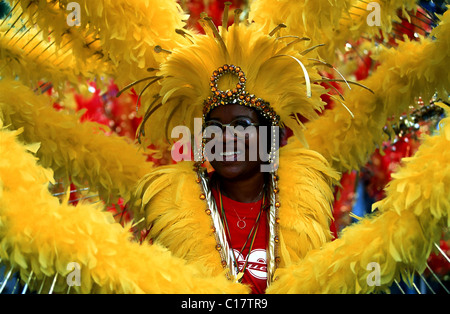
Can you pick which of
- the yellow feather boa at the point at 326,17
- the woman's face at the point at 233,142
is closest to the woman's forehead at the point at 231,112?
the woman's face at the point at 233,142

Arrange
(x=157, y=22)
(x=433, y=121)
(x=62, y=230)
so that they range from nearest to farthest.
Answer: (x=62, y=230), (x=157, y=22), (x=433, y=121)

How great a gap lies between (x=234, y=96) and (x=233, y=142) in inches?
7.8

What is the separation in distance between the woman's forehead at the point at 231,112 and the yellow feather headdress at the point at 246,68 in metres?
0.04

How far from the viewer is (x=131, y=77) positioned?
2.62 m

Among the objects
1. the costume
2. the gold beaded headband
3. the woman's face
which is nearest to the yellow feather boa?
the costume

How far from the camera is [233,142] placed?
2.31 metres

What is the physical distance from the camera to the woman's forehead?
2.36m

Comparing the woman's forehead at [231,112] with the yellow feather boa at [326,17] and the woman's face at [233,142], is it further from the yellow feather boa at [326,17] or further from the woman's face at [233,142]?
the yellow feather boa at [326,17]

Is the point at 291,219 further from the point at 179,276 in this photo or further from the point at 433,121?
the point at 433,121

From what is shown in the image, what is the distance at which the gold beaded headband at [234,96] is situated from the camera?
2.36m

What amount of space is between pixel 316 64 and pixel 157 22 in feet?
2.49

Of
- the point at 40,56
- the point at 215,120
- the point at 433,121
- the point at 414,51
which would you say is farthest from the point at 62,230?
the point at 433,121

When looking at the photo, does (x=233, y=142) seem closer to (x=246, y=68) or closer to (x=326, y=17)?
(x=246, y=68)

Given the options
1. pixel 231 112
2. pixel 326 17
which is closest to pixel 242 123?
pixel 231 112
